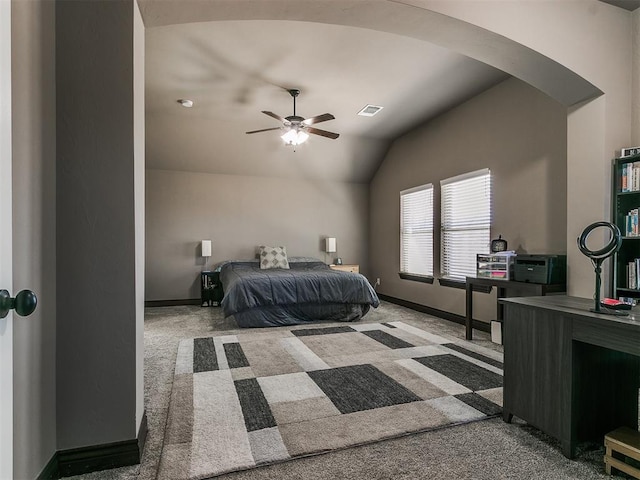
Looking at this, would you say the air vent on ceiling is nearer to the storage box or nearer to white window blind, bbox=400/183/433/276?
white window blind, bbox=400/183/433/276

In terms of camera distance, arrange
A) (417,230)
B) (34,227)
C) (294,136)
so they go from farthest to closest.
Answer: (417,230) → (294,136) → (34,227)

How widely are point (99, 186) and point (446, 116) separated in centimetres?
464

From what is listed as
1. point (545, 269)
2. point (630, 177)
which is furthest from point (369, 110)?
point (630, 177)

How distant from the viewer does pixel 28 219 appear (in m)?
1.40

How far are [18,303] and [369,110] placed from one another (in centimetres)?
482

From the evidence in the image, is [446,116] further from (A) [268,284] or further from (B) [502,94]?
(A) [268,284]

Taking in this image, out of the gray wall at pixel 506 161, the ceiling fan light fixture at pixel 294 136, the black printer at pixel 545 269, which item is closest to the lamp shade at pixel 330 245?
the gray wall at pixel 506 161

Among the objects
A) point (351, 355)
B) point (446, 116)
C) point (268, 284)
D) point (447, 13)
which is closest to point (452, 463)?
point (351, 355)

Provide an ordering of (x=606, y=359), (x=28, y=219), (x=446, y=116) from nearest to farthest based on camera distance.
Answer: (x=28, y=219) → (x=606, y=359) → (x=446, y=116)

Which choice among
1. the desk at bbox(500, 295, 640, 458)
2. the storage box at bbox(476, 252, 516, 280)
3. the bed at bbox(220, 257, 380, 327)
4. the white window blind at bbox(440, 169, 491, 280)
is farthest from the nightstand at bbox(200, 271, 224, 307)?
the desk at bbox(500, 295, 640, 458)

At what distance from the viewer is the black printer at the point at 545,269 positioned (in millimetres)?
Answer: 3072

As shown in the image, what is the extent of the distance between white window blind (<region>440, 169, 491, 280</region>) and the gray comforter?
1285mm

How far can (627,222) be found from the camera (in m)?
2.48

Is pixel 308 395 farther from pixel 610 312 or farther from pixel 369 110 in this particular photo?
pixel 369 110
